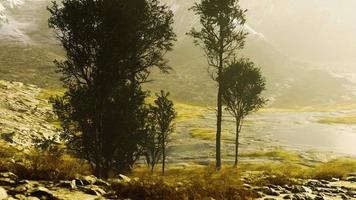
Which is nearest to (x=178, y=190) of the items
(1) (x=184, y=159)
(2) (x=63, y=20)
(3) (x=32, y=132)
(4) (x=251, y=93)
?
(2) (x=63, y=20)

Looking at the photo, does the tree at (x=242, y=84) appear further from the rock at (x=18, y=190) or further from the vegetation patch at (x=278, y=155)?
the rock at (x=18, y=190)

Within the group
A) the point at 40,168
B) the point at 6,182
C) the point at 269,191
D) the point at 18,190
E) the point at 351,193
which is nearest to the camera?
the point at 18,190

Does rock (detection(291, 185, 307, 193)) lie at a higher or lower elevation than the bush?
lower

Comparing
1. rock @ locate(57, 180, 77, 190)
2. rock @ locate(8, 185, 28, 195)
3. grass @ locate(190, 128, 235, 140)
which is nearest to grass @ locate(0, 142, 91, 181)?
rock @ locate(57, 180, 77, 190)

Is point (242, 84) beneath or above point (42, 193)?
above

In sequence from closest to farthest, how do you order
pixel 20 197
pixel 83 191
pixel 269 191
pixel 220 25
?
pixel 20 197 < pixel 83 191 < pixel 269 191 < pixel 220 25

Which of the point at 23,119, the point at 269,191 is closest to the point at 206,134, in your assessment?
the point at 23,119

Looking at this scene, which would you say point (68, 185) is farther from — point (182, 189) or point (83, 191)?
point (182, 189)

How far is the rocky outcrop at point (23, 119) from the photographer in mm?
93938

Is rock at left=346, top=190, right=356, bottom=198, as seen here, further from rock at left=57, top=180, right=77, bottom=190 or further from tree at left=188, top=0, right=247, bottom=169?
tree at left=188, top=0, right=247, bottom=169

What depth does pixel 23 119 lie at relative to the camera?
120250mm

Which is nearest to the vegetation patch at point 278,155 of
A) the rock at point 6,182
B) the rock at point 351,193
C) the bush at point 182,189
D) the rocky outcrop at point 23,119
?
the rocky outcrop at point 23,119

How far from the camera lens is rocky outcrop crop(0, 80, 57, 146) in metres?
93.9

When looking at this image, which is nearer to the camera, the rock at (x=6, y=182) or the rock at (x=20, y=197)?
the rock at (x=20, y=197)
